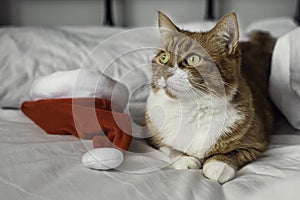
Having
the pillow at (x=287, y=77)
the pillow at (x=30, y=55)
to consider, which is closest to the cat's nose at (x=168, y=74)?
the pillow at (x=287, y=77)

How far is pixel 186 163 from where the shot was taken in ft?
3.33

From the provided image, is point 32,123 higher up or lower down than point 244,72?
lower down

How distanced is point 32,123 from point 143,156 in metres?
0.46

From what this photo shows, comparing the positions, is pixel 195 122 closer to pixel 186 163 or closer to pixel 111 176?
pixel 186 163

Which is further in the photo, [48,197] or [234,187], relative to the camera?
[234,187]

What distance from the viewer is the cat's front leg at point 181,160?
1011 mm

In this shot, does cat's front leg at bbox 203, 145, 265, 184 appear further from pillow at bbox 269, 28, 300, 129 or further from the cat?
pillow at bbox 269, 28, 300, 129

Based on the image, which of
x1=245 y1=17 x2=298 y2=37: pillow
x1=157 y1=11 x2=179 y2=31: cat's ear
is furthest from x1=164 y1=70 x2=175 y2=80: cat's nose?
x1=245 y1=17 x2=298 y2=37: pillow

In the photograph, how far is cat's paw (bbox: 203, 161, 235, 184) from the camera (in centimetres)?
94

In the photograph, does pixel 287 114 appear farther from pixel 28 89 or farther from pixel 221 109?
pixel 28 89

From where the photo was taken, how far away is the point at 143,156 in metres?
1.05

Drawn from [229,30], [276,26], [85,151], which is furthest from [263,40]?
[85,151]

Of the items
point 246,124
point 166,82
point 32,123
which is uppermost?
point 166,82

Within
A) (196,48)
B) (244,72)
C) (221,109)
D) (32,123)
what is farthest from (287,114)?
(32,123)
